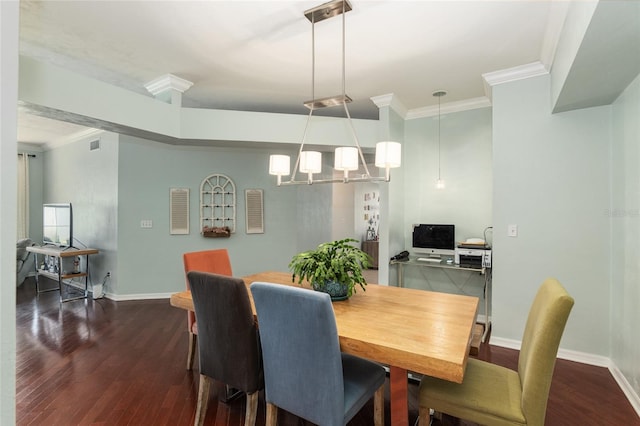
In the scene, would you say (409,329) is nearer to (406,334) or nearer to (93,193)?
(406,334)

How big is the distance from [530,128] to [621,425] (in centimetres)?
233

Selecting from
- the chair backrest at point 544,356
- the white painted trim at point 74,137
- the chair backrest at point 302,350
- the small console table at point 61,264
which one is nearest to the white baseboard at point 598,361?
the chair backrest at point 544,356

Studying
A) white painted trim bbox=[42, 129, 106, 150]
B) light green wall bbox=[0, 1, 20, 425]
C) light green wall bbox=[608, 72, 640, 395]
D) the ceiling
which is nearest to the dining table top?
light green wall bbox=[0, 1, 20, 425]

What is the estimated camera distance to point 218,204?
5062mm

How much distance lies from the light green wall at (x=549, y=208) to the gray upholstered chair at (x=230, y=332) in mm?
2547

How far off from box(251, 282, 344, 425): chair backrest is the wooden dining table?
0.50 ft

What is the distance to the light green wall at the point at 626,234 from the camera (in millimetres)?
2279

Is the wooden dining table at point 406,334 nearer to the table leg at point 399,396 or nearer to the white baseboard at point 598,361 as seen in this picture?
the table leg at point 399,396

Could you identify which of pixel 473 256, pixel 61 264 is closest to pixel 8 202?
pixel 473 256

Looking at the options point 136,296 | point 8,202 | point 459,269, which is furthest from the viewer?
point 136,296

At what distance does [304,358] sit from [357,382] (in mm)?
386

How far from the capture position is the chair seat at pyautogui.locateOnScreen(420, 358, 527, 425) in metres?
1.41

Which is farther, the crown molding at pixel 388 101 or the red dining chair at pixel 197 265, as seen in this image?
the crown molding at pixel 388 101

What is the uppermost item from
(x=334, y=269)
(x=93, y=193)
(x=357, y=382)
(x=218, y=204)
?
(x=93, y=193)
